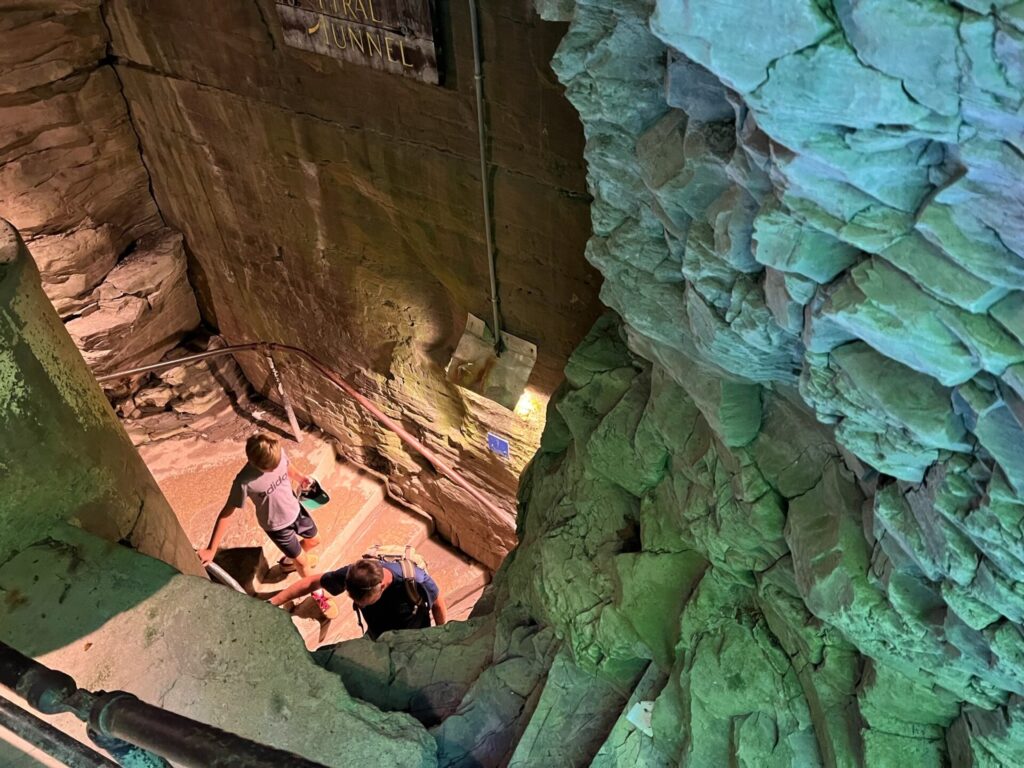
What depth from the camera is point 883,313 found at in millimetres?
1359

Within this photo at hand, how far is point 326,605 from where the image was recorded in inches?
221

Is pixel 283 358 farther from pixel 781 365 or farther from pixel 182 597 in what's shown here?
pixel 781 365

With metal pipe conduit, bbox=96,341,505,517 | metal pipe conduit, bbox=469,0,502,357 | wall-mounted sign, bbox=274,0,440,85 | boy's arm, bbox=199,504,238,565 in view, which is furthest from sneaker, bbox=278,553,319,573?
wall-mounted sign, bbox=274,0,440,85

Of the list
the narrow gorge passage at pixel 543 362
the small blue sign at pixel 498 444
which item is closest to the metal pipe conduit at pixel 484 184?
the narrow gorge passage at pixel 543 362

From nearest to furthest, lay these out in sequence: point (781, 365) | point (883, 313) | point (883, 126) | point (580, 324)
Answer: point (883, 126) → point (883, 313) → point (781, 365) → point (580, 324)

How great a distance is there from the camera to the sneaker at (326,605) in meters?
5.61

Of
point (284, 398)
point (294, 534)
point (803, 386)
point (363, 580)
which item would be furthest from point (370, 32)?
point (284, 398)

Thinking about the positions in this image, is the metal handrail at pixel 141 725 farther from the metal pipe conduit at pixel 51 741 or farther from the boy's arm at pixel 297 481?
the boy's arm at pixel 297 481

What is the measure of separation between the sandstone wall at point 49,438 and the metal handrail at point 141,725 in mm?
1487

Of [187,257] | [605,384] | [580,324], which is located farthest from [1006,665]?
[187,257]

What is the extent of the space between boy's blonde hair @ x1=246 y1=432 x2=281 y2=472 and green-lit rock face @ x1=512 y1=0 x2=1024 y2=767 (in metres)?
2.26

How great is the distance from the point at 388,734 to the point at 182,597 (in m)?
0.99

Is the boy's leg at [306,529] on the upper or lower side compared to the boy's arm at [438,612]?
lower

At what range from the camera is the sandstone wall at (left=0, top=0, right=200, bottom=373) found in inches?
199
